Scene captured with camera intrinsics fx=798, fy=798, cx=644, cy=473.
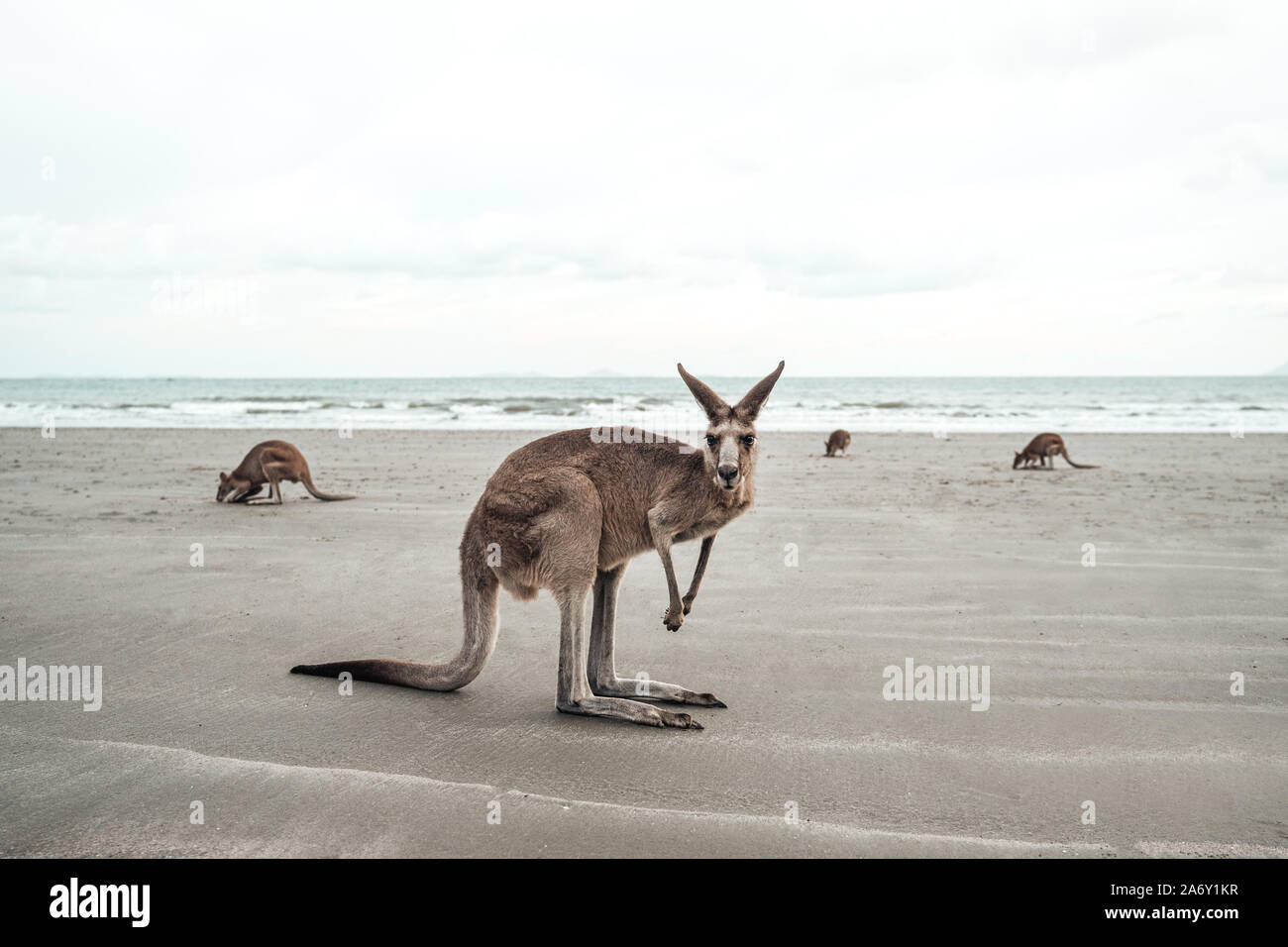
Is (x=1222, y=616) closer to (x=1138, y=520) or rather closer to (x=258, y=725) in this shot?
(x=1138, y=520)

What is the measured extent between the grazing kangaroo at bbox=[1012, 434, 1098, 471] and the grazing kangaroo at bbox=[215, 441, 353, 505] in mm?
10637

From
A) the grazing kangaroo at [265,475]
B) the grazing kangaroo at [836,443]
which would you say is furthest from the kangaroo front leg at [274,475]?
the grazing kangaroo at [836,443]

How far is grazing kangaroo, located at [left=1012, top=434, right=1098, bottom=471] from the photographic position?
1317cm

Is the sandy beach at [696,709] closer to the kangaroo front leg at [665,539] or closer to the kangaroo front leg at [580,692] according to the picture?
the kangaroo front leg at [580,692]

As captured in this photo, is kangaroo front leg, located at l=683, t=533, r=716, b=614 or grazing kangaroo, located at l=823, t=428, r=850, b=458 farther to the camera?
grazing kangaroo, located at l=823, t=428, r=850, b=458

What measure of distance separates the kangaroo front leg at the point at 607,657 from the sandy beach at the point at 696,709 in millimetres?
261

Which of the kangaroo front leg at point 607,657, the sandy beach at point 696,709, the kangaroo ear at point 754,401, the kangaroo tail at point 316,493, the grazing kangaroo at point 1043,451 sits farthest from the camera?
the grazing kangaroo at point 1043,451

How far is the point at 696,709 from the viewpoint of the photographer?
11.7 feet

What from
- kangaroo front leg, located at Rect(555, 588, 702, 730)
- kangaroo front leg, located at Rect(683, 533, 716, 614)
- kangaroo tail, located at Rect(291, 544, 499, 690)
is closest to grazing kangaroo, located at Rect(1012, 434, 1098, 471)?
kangaroo front leg, located at Rect(683, 533, 716, 614)

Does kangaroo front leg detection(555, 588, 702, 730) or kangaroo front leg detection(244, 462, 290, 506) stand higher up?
kangaroo front leg detection(244, 462, 290, 506)

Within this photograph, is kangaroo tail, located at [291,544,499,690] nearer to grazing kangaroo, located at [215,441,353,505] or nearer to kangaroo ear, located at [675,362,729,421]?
kangaroo ear, located at [675,362,729,421]

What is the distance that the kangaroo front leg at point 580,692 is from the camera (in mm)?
3316

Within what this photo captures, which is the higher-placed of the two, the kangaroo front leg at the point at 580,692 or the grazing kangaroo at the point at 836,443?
the grazing kangaroo at the point at 836,443
